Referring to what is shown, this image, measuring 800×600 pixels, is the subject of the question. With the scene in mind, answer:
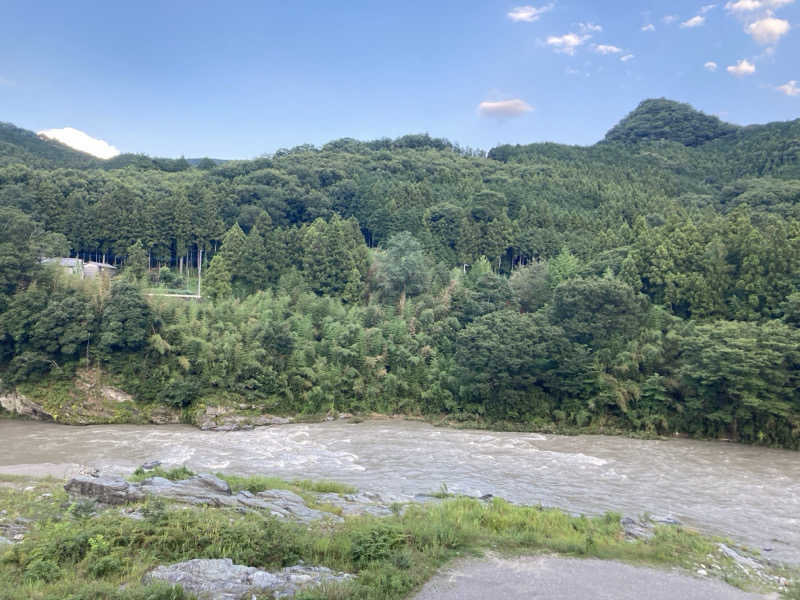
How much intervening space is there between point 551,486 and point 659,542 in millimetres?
6322

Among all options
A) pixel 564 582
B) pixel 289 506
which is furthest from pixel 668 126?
pixel 564 582

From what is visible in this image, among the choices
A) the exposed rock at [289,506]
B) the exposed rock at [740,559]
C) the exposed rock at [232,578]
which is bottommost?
the exposed rock at [289,506]

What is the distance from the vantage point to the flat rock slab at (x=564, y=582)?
7.83 m

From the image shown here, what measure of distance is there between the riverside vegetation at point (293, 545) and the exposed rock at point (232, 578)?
236mm

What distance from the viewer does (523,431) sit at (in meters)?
26.0

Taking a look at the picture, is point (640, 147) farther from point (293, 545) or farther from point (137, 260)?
point (293, 545)

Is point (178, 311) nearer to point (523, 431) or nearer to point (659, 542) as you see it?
point (523, 431)

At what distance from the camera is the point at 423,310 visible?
33312mm

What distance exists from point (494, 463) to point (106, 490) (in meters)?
12.8

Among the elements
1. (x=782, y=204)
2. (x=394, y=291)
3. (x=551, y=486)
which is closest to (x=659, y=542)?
(x=551, y=486)

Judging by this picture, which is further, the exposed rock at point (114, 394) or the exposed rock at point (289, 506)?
the exposed rock at point (114, 394)

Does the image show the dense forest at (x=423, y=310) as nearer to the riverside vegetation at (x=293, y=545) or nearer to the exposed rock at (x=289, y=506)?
the exposed rock at (x=289, y=506)

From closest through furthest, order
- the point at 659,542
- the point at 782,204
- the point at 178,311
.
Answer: the point at 659,542 → the point at 178,311 → the point at 782,204

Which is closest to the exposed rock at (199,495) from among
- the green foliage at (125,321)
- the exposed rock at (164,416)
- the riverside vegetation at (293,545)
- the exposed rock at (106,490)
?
the exposed rock at (106,490)
